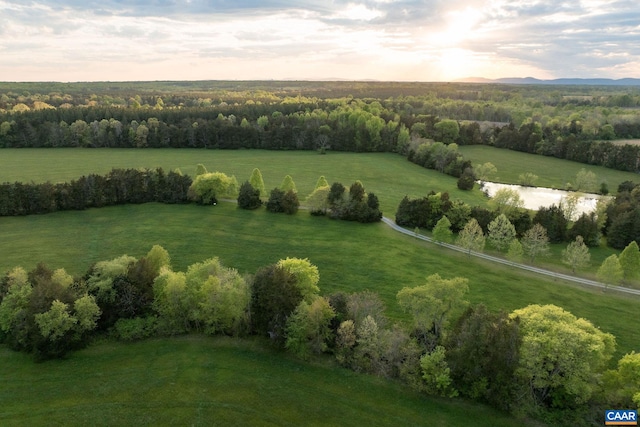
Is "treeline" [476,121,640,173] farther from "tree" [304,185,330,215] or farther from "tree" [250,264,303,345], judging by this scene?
"tree" [250,264,303,345]

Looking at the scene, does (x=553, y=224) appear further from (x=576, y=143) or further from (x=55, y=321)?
(x=576, y=143)

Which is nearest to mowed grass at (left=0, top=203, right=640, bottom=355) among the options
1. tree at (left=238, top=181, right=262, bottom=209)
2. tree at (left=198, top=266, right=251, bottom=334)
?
tree at (left=238, top=181, right=262, bottom=209)

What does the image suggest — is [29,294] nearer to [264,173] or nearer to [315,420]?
[315,420]

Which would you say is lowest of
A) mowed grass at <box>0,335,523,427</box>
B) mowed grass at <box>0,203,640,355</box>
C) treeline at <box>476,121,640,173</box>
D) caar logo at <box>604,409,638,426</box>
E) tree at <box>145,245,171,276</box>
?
mowed grass at <box>0,335,523,427</box>

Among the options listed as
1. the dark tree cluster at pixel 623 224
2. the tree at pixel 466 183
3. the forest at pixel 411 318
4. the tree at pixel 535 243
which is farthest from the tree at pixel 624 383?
the tree at pixel 466 183

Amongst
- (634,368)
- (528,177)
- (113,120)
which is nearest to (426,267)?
(634,368)

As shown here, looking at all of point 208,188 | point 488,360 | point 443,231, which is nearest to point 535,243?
point 443,231
